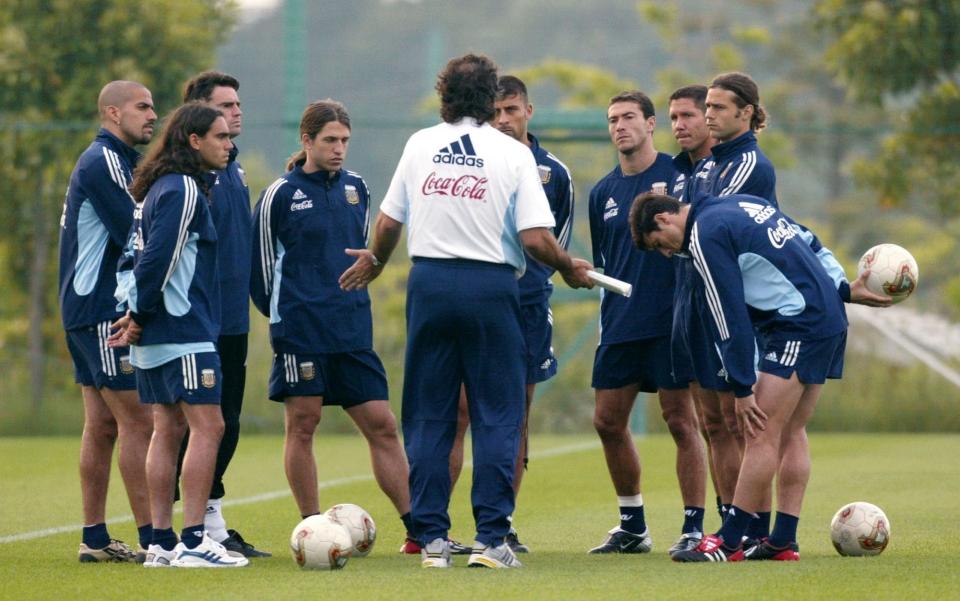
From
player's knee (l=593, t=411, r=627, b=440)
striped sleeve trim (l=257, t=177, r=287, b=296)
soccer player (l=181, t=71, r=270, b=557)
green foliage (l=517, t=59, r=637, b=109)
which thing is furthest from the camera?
green foliage (l=517, t=59, r=637, b=109)

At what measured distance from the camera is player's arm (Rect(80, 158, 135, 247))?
7977 millimetres

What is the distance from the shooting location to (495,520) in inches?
285

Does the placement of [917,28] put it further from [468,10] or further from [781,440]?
[468,10]

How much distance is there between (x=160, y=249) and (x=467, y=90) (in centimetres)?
155

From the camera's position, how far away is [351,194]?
858cm

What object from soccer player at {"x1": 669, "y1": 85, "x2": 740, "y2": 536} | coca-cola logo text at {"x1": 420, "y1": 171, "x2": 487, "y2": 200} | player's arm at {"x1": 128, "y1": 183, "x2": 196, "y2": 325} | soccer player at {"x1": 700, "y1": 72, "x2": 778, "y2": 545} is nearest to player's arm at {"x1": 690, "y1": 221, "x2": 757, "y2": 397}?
soccer player at {"x1": 669, "y1": 85, "x2": 740, "y2": 536}

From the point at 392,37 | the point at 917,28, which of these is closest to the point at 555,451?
the point at 917,28

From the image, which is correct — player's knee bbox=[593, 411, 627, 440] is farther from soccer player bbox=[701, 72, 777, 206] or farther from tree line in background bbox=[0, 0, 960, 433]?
tree line in background bbox=[0, 0, 960, 433]

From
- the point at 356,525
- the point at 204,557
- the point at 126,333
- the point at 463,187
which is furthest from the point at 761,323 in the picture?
the point at 126,333

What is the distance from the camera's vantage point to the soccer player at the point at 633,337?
8562 mm

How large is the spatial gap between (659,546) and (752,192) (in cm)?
199

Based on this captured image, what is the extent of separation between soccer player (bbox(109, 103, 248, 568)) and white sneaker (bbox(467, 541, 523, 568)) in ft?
3.62

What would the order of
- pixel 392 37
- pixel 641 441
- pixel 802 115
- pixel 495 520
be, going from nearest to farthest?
pixel 495 520 < pixel 641 441 < pixel 802 115 < pixel 392 37

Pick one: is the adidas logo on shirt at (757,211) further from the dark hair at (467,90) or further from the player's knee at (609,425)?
the player's knee at (609,425)
